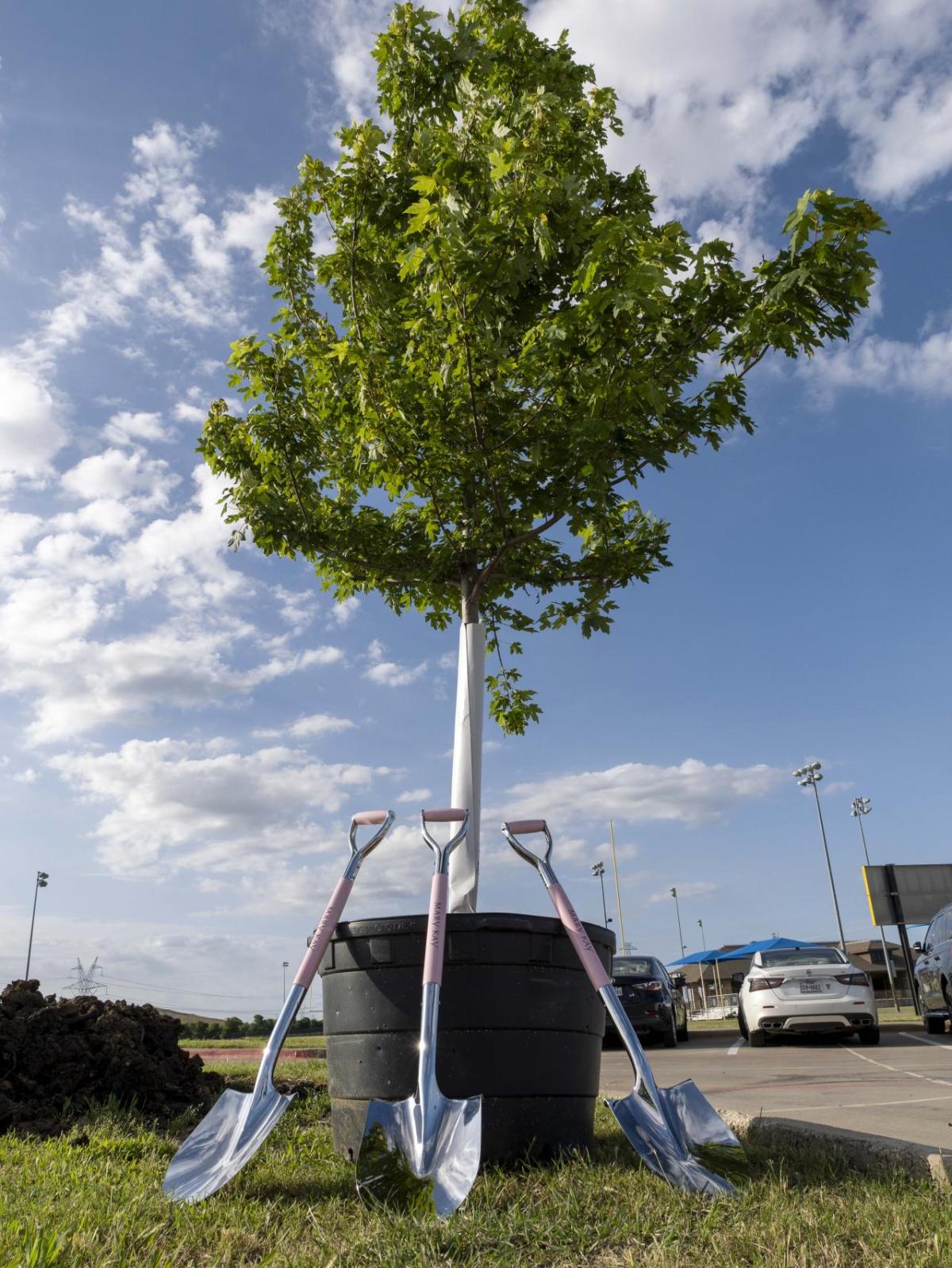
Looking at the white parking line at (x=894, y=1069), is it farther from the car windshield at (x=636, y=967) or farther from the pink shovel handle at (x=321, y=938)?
the pink shovel handle at (x=321, y=938)

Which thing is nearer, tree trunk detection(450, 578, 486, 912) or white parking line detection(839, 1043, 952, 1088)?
tree trunk detection(450, 578, 486, 912)

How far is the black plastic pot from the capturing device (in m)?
3.25

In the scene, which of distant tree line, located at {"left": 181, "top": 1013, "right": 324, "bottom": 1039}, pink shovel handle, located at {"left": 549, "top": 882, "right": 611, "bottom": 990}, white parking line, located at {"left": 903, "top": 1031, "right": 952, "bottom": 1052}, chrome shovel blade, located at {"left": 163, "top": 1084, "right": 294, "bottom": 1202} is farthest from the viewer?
distant tree line, located at {"left": 181, "top": 1013, "right": 324, "bottom": 1039}

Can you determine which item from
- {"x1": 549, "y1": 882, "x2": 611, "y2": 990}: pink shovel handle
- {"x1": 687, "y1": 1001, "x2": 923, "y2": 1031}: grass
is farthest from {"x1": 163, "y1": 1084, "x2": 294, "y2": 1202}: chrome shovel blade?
{"x1": 687, "y1": 1001, "x2": 923, "y2": 1031}: grass

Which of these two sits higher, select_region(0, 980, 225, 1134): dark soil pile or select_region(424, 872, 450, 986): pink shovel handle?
select_region(424, 872, 450, 986): pink shovel handle

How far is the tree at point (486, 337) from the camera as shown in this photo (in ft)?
12.6

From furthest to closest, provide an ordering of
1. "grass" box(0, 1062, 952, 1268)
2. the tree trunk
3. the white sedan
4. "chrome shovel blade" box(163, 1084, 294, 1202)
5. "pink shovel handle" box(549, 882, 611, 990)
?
the white sedan
the tree trunk
"pink shovel handle" box(549, 882, 611, 990)
"chrome shovel blade" box(163, 1084, 294, 1202)
"grass" box(0, 1062, 952, 1268)

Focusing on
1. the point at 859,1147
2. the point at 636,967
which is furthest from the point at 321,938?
the point at 636,967

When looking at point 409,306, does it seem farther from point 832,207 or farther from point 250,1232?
point 250,1232

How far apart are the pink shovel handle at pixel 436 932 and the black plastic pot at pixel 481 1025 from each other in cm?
11

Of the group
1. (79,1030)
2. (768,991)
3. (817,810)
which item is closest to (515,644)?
(79,1030)

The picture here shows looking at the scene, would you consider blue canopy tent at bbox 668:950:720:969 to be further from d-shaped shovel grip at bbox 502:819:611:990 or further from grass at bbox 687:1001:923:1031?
d-shaped shovel grip at bbox 502:819:611:990

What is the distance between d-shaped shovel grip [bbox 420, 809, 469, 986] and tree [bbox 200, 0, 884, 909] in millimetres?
456

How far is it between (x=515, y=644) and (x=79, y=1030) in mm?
3696
